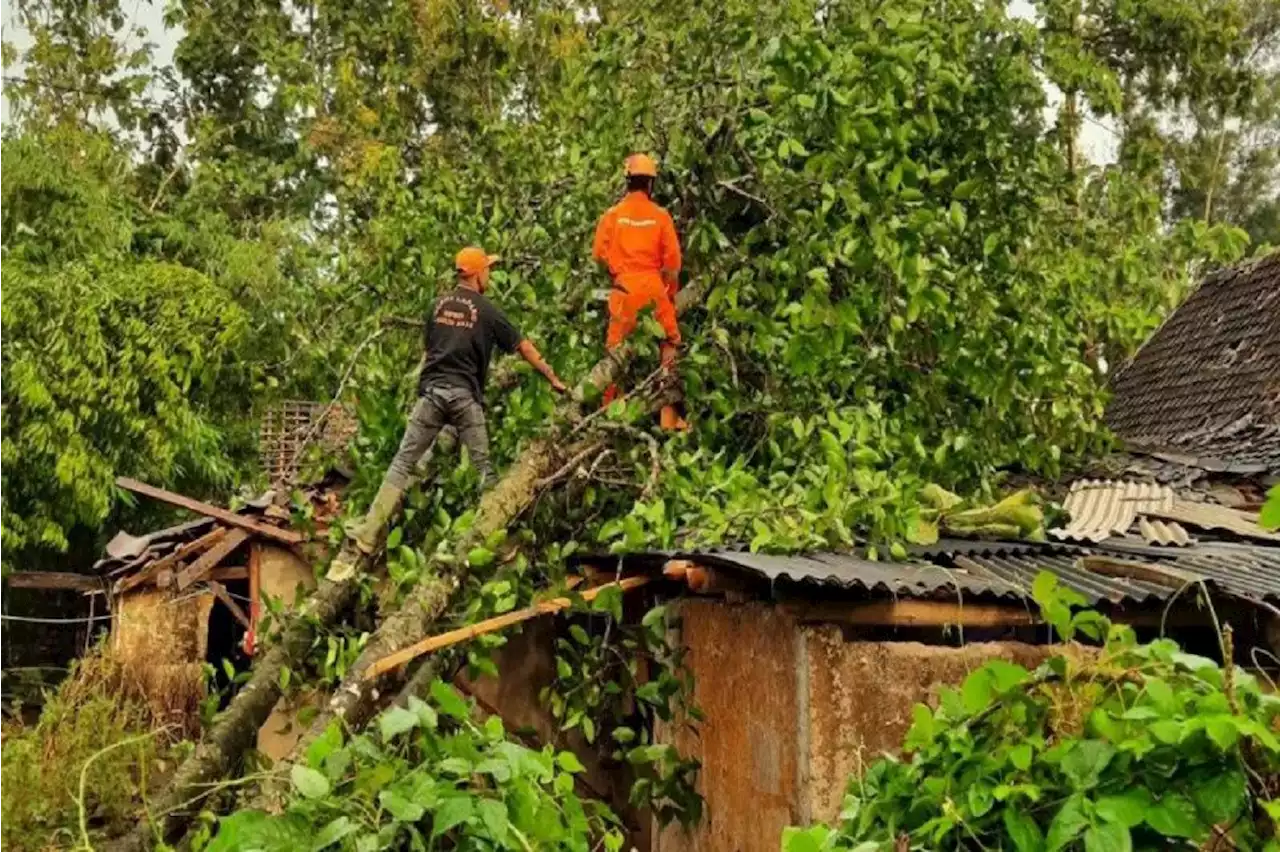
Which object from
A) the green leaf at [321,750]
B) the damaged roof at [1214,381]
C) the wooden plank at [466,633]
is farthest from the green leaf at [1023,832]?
the damaged roof at [1214,381]

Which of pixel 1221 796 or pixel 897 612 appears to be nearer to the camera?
pixel 1221 796

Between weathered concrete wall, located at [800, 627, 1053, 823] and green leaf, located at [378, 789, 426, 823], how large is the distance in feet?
6.18

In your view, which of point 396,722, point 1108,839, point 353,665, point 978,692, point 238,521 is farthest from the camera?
point 238,521

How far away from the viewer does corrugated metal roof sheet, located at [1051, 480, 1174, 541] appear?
18.7 ft

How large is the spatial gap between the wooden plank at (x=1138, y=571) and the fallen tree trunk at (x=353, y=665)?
7.94ft

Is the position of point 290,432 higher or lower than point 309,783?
higher

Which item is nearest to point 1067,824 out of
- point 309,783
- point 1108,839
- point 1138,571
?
point 1108,839

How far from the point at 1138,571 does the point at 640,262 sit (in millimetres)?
2783

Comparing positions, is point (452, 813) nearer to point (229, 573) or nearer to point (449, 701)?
point (449, 701)

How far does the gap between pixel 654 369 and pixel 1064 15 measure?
5022 millimetres

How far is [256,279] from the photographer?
1341cm

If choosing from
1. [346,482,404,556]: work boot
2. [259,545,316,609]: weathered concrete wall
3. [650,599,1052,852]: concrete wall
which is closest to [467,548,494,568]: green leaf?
[346,482,404,556]: work boot

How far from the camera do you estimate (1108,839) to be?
2.18m

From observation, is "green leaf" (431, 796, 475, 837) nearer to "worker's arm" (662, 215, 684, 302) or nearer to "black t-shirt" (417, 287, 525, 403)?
"black t-shirt" (417, 287, 525, 403)
